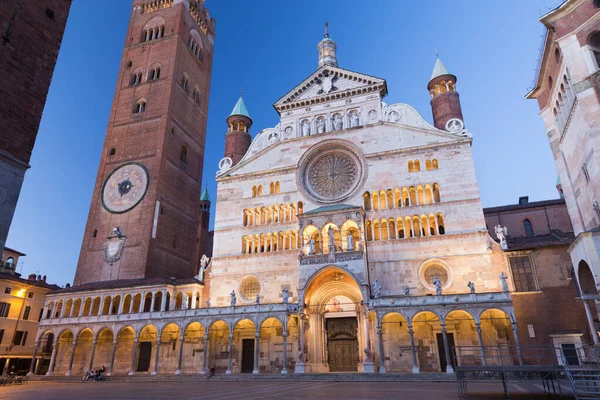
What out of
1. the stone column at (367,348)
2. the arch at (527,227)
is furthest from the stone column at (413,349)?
the arch at (527,227)

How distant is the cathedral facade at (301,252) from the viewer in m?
27.0

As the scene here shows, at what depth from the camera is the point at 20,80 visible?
36.8 feet

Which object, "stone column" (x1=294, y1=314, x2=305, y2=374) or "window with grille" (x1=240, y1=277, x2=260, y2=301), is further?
"window with grille" (x1=240, y1=277, x2=260, y2=301)

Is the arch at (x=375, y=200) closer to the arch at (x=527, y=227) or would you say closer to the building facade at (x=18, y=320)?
the arch at (x=527, y=227)

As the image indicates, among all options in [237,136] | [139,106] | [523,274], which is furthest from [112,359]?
[523,274]

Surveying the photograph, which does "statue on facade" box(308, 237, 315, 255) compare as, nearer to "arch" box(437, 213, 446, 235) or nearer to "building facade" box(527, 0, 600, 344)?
"arch" box(437, 213, 446, 235)

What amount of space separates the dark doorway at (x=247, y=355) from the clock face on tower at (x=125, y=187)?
55.2 ft

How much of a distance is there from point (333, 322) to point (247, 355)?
6967 millimetres

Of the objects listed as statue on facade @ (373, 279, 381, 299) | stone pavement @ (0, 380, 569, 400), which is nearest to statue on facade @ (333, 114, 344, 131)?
statue on facade @ (373, 279, 381, 299)

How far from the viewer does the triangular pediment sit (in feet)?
116

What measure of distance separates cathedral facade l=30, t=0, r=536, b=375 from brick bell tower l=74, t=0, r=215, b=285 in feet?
0.65

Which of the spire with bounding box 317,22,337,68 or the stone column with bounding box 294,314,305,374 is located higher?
the spire with bounding box 317,22,337,68

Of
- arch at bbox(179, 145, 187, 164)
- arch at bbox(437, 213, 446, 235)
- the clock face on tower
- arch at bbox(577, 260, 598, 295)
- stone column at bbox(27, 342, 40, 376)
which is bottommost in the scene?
stone column at bbox(27, 342, 40, 376)

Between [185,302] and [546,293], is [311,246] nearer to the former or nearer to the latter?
[185,302]
